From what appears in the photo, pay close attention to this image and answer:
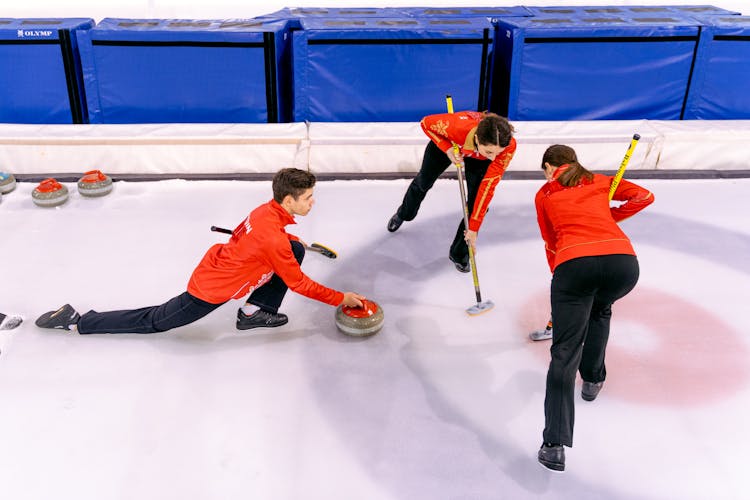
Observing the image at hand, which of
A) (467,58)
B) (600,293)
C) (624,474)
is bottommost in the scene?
(624,474)

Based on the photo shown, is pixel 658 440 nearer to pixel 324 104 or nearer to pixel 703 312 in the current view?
pixel 703 312

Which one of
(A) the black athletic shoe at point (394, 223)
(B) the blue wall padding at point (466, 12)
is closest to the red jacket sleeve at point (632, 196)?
(A) the black athletic shoe at point (394, 223)

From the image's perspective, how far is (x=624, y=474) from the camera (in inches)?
107

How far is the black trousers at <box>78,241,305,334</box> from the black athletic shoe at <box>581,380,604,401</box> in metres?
1.53

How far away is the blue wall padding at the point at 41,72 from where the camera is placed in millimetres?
5305

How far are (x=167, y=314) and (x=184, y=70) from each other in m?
2.93

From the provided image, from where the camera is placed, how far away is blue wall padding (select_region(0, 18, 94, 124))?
5305 mm

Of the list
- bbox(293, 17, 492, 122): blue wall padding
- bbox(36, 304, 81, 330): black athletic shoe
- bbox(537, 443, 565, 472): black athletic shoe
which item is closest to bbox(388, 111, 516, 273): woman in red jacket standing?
bbox(537, 443, 565, 472): black athletic shoe

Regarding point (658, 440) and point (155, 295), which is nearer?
point (658, 440)

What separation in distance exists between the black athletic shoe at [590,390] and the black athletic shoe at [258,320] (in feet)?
5.15

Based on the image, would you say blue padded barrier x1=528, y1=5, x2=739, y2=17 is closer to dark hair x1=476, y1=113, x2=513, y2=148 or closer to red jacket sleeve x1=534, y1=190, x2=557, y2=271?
dark hair x1=476, y1=113, x2=513, y2=148

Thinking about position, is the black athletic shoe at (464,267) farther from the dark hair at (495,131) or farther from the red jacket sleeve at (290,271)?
the red jacket sleeve at (290,271)

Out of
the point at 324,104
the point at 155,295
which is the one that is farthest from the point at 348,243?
the point at 324,104

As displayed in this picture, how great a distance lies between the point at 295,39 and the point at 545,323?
10.4ft
